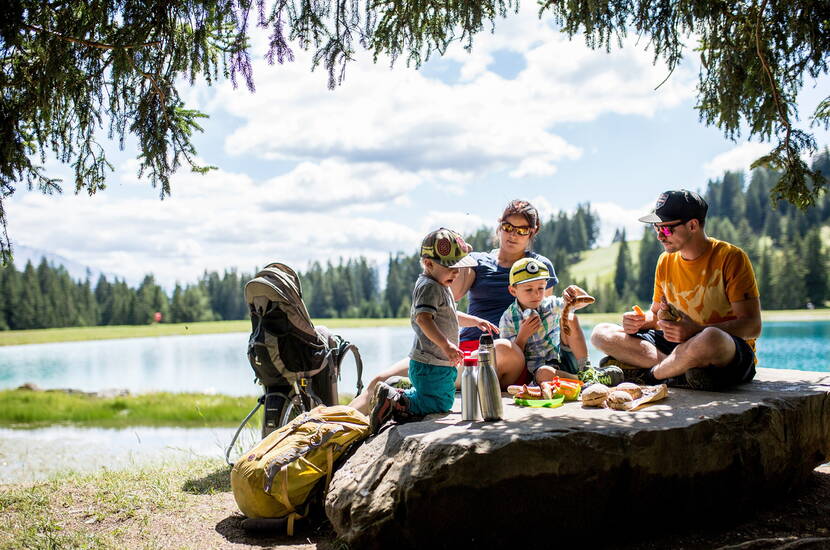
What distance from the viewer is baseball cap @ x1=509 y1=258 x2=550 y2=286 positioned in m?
4.75

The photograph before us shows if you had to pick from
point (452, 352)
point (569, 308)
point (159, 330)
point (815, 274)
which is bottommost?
point (159, 330)

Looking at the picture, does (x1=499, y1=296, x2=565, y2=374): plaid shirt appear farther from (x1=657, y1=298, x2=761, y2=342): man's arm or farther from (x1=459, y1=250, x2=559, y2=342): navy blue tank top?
(x1=657, y1=298, x2=761, y2=342): man's arm

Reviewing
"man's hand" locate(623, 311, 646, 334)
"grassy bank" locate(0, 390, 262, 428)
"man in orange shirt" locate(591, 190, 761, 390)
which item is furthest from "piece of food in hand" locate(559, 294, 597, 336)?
"grassy bank" locate(0, 390, 262, 428)

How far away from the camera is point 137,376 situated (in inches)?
1335

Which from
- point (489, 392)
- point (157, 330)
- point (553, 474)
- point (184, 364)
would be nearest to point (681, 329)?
point (489, 392)

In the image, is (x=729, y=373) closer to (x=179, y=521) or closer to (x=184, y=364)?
(x=179, y=521)

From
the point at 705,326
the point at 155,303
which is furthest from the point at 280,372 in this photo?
the point at 155,303

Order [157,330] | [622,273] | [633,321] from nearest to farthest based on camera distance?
1. [633,321]
2. [157,330]
3. [622,273]

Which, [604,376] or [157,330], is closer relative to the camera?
[604,376]

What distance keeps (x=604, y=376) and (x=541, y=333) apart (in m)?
0.60

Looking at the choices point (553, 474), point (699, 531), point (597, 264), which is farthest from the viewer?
point (597, 264)

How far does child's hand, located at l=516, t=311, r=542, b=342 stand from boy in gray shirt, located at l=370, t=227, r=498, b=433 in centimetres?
80

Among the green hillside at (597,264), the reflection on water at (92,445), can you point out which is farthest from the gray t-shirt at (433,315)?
the green hillside at (597,264)

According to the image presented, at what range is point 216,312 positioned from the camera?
9662cm
